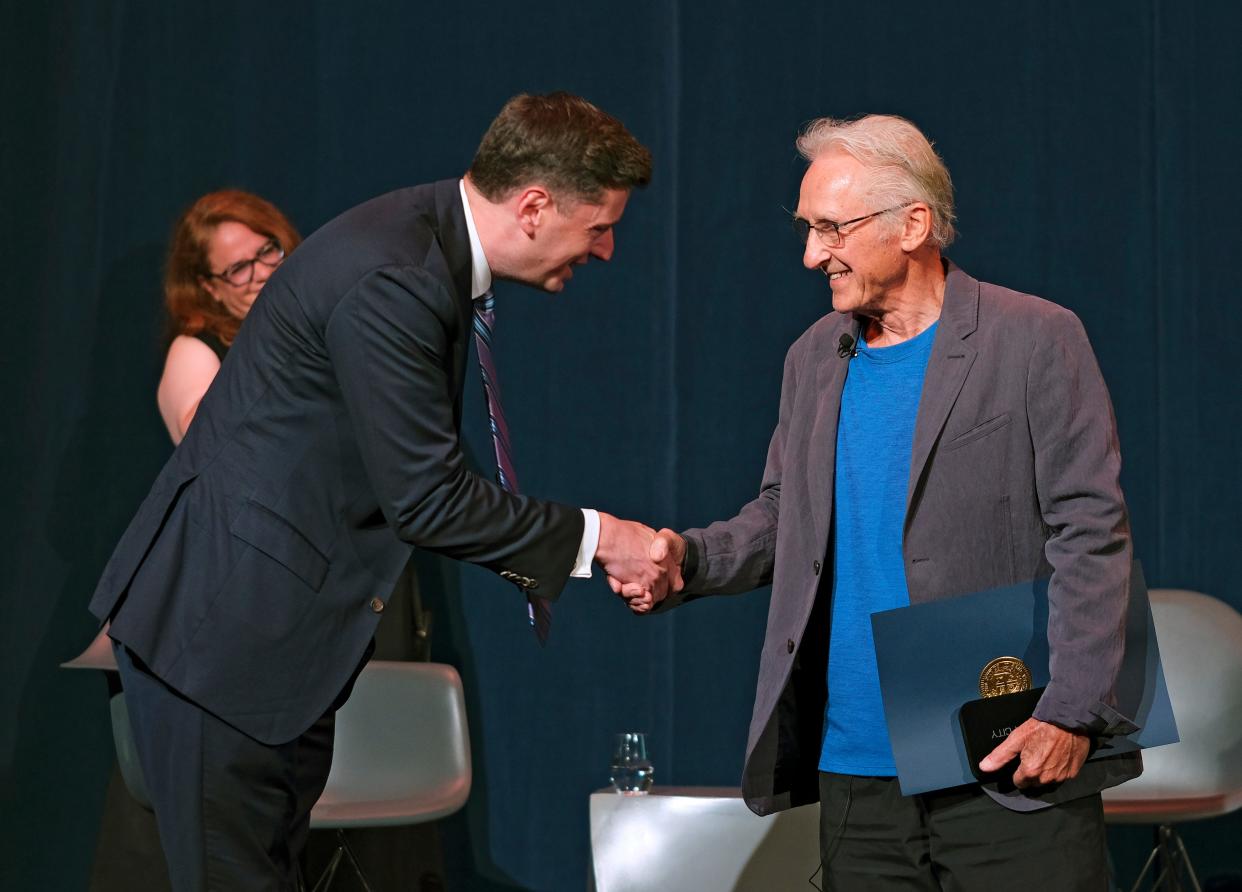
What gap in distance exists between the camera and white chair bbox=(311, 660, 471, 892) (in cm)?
367

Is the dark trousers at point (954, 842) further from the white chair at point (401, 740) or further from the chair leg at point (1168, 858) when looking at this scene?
the white chair at point (401, 740)

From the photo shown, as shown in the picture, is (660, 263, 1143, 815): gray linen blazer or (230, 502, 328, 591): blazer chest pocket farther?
(230, 502, 328, 591): blazer chest pocket

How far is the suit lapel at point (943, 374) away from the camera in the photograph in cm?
208

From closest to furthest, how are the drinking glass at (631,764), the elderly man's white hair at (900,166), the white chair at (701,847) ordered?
the elderly man's white hair at (900,166), the white chair at (701,847), the drinking glass at (631,764)

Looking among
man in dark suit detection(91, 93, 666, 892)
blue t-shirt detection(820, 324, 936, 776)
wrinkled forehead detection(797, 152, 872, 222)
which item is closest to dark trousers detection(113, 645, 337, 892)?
man in dark suit detection(91, 93, 666, 892)

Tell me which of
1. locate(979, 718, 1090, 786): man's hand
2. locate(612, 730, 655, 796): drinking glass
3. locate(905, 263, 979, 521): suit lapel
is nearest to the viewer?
locate(979, 718, 1090, 786): man's hand

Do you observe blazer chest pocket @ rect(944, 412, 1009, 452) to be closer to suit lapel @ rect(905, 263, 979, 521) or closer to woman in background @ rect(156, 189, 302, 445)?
suit lapel @ rect(905, 263, 979, 521)

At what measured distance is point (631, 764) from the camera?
11.8ft

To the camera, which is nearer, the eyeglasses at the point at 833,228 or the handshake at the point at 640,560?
the eyeglasses at the point at 833,228

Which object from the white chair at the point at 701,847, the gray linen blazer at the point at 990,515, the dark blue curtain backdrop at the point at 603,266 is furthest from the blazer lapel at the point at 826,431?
the dark blue curtain backdrop at the point at 603,266

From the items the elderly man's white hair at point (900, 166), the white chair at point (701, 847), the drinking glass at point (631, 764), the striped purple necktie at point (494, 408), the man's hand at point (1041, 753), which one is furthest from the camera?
the drinking glass at point (631, 764)

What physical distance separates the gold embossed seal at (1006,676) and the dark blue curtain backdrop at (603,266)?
6.34ft

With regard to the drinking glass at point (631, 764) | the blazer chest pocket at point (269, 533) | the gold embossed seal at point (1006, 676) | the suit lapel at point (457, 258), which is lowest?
the drinking glass at point (631, 764)

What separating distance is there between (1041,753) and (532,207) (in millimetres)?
1124
